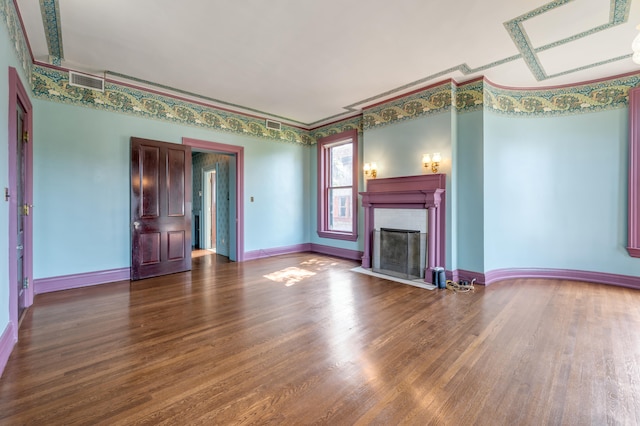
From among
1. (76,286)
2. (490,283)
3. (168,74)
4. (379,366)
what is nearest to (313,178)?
(168,74)

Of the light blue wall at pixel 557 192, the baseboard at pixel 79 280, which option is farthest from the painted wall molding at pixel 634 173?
the baseboard at pixel 79 280

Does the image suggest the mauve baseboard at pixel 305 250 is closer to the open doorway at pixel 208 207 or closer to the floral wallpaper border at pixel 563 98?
the open doorway at pixel 208 207

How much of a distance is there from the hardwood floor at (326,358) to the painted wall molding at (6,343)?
6cm

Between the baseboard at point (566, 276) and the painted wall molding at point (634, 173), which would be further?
the baseboard at point (566, 276)

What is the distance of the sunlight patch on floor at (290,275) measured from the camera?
445 cm

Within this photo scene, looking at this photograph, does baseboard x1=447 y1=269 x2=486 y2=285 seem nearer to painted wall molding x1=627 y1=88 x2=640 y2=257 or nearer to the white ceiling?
painted wall molding x1=627 y1=88 x2=640 y2=257

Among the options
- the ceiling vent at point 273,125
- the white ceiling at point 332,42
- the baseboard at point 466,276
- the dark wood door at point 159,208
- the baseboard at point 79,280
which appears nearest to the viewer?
the white ceiling at point 332,42

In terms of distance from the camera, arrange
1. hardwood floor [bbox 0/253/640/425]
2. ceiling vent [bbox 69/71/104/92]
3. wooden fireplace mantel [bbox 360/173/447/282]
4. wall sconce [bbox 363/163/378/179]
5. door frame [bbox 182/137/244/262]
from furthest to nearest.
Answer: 1. door frame [bbox 182/137/244/262]
2. wall sconce [bbox 363/163/378/179]
3. wooden fireplace mantel [bbox 360/173/447/282]
4. ceiling vent [bbox 69/71/104/92]
5. hardwood floor [bbox 0/253/640/425]

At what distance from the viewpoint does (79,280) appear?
411 cm

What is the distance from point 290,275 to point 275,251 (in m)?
1.81

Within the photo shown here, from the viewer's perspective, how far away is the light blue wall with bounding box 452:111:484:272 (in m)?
4.28

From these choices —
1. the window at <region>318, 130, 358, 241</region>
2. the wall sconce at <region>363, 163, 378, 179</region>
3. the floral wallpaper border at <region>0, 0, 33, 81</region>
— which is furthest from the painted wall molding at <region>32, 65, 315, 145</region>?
the wall sconce at <region>363, 163, 378, 179</region>

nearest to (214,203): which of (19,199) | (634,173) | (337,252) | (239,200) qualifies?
(239,200)

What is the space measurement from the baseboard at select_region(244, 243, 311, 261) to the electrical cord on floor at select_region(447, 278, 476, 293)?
12.0 feet
